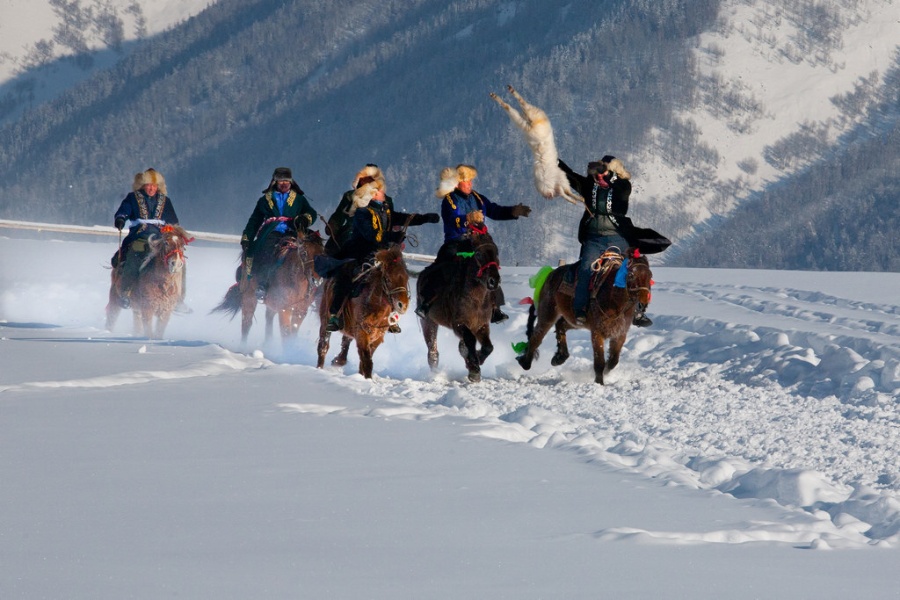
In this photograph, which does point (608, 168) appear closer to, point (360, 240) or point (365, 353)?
point (360, 240)

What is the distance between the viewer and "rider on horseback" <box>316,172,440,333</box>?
12.7 metres

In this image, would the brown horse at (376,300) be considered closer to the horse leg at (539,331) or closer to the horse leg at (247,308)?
the horse leg at (539,331)

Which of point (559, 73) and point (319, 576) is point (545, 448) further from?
point (559, 73)

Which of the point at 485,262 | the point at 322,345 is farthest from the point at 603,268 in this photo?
the point at 322,345

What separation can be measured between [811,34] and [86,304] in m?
173

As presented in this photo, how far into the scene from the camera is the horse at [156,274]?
1634 centimetres

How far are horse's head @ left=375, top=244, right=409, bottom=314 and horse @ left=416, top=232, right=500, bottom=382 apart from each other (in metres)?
0.49

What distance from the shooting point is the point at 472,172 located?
41.8 ft

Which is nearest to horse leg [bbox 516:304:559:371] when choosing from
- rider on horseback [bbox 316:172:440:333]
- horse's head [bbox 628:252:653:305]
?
horse's head [bbox 628:252:653:305]

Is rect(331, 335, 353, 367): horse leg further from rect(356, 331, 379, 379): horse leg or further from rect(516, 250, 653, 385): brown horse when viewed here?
rect(516, 250, 653, 385): brown horse

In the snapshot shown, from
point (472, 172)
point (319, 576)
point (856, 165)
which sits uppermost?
point (856, 165)

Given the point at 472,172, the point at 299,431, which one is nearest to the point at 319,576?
the point at 299,431

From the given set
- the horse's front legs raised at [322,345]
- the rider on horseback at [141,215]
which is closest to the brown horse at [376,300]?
the horse's front legs raised at [322,345]

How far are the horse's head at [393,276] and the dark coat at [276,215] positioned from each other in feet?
11.1
